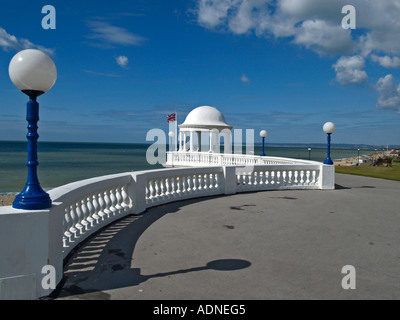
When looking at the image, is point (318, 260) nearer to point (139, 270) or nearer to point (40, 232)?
point (139, 270)

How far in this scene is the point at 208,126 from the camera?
2791cm

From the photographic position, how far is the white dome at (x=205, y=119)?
91.8 ft

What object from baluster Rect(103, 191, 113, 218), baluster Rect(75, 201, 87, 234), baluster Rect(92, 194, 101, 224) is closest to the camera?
baluster Rect(75, 201, 87, 234)

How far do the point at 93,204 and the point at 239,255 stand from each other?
10.2 ft

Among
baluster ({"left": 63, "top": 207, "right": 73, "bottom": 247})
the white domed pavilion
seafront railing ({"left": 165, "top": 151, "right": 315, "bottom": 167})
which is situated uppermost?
the white domed pavilion

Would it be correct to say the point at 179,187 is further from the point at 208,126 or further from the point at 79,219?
the point at 208,126

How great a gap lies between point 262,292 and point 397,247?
3414mm

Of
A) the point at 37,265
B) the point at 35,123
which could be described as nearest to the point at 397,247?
the point at 37,265

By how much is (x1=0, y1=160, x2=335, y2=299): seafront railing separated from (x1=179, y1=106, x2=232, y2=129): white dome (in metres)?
14.3

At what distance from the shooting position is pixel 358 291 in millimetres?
4176

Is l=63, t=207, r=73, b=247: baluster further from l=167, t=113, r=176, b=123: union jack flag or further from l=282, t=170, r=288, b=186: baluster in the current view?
l=167, t=113, r=176, b=123: union jack flag

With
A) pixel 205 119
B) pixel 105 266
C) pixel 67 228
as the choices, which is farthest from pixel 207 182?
pixel 205 119

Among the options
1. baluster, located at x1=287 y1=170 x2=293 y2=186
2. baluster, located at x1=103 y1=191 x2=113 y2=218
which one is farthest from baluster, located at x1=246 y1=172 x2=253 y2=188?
baluster, located at x1=103 y1=191 x2=113 y2=218

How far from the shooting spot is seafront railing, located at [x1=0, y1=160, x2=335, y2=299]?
3.81m
